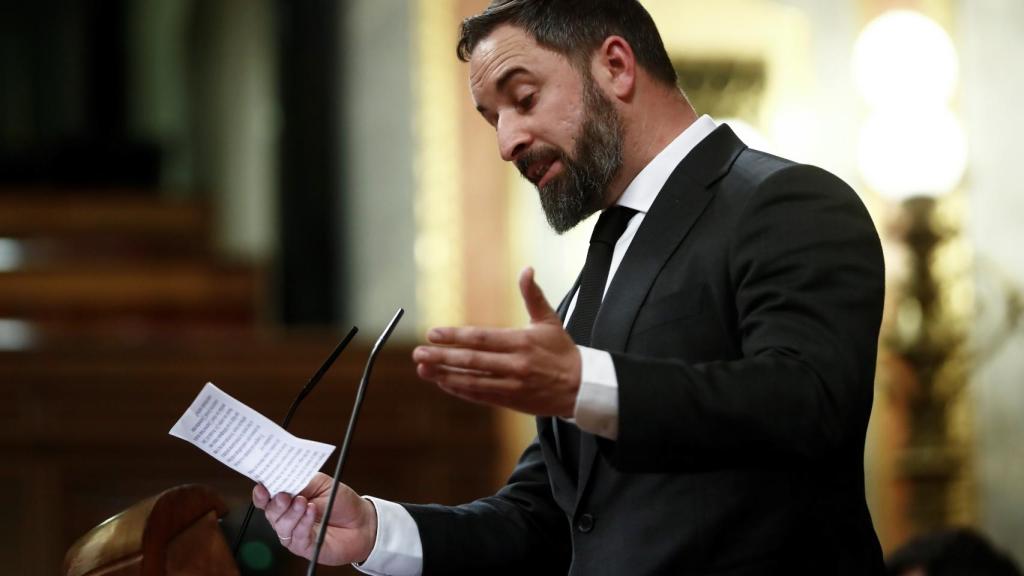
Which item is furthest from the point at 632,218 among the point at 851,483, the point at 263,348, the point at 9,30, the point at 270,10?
the point at 9,30

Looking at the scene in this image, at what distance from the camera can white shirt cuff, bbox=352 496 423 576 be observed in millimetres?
2016

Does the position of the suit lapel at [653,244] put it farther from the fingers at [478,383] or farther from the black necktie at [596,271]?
the fingers at [478,383]

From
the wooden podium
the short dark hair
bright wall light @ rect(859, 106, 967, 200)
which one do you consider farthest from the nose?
bright wall light @ rect(859, 106, 967, 200)

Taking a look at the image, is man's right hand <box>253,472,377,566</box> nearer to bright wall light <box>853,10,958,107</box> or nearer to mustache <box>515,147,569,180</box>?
mustache <box>515,147,569,180</box>

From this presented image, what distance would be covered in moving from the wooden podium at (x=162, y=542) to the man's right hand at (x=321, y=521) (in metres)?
0.18

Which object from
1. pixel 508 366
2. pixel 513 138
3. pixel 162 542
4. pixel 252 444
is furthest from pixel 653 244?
pixel 162 542

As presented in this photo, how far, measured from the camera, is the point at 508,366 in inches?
59.0

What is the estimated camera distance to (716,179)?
6.31 feet

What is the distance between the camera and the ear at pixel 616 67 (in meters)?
2.03

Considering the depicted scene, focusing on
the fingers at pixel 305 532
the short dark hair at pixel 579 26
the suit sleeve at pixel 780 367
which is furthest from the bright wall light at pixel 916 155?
the fingers at pixel 305 532

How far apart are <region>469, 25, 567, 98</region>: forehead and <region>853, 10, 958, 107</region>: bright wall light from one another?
3.55 m

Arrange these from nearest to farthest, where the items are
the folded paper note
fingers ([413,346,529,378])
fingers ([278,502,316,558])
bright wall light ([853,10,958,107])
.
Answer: fingers ([413,346,529,378])
the folded paper note
fingers ([278,502,316,558])
bright wall light ([853,10,958,107])

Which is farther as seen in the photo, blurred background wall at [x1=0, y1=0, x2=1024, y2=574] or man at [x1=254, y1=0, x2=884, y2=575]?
blurred background wall at [x1=0, y1=0, x2=1024, y2=574]

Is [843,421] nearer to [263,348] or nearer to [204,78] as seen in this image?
[263,348]
